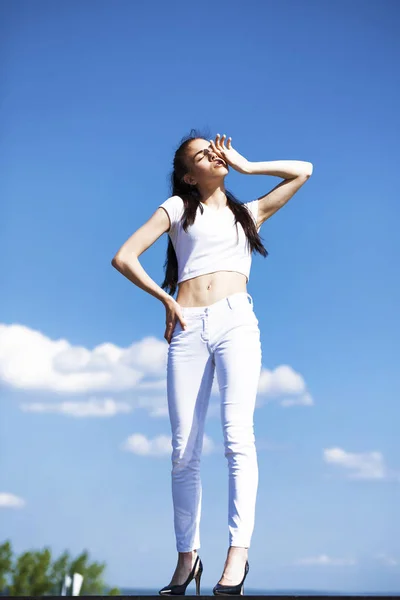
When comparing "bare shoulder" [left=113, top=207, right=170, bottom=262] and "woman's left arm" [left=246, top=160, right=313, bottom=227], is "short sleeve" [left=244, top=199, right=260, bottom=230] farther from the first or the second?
"bare shoulder" [left=113, top=207, right=170, bottom=262]

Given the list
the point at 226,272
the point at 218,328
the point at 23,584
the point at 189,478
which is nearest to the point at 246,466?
the point at 189,478

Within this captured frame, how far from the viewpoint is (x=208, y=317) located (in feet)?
10.9

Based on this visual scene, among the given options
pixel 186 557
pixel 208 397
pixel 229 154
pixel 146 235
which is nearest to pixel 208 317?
pixel 208 397

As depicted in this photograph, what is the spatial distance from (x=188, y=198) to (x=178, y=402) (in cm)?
97

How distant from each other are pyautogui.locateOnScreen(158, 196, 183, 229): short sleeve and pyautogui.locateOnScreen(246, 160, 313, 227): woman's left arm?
1.17 ft

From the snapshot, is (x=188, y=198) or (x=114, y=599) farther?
(x=188, y=198)

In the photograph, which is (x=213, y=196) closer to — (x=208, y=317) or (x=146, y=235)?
(x=146, y=235)

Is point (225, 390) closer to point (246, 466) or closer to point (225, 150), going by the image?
point (246, 466)

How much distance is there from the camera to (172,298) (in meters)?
3.39

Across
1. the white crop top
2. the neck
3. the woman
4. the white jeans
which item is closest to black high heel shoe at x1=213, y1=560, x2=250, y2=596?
the woman

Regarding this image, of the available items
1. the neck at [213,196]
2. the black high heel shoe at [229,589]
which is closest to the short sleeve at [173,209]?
the neck at [213,196]

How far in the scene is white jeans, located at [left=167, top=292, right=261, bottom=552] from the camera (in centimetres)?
318

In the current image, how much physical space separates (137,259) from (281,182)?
0.82 m

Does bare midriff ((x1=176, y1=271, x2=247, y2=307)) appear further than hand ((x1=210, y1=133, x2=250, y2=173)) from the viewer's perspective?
No
